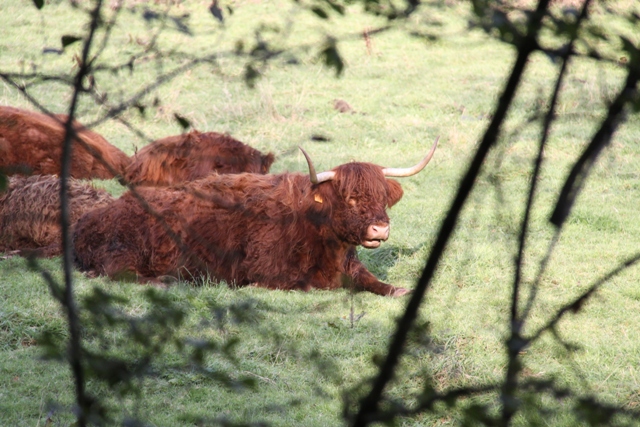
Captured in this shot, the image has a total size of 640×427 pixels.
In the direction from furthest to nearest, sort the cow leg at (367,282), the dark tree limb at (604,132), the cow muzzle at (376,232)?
1. the cow leg at (367,282)
2. the cow muzzle at (376,232)
3. the dark tree limb at (604,132)

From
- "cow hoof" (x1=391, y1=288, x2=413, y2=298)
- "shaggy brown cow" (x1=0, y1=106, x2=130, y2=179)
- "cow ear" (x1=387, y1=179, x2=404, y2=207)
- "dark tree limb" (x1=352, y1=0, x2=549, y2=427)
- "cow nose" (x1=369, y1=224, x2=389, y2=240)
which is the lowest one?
"shaggy brown cow" (x1=0, y1=106, x2=130, y2=179)

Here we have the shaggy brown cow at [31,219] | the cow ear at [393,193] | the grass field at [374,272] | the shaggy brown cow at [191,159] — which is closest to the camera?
the grass field at [374,272]

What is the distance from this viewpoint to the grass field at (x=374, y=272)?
223 centimetres

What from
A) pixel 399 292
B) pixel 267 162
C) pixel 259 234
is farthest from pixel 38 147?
pixel 399 292

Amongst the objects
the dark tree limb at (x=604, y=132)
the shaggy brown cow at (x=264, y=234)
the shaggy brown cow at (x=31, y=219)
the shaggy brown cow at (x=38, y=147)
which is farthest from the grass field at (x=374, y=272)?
the shaggy brown cow at (x=31, y=219)

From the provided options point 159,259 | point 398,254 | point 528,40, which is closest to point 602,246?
point 398,254

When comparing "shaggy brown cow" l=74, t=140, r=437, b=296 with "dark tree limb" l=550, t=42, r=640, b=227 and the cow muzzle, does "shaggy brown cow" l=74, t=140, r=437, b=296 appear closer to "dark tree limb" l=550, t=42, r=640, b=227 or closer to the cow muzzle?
the cow muzzle

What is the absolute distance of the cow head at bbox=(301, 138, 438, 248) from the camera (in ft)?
21.2

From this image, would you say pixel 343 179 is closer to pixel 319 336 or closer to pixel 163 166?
pixel 319 336

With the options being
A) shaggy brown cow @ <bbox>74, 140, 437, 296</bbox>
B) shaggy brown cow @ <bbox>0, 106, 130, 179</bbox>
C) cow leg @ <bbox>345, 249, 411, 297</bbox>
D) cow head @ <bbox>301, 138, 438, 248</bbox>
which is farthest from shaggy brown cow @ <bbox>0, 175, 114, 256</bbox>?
cow leg @ <bbox>345, 249, 411, 297</bbox>

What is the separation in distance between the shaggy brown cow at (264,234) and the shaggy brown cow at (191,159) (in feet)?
7.16

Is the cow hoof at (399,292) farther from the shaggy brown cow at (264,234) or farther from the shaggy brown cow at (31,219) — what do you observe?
the shaggy brown cow at (31,219)

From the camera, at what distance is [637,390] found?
4629 mm

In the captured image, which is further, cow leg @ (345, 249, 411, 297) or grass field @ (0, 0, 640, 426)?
cow leg @ (345, 249, 411, 297)
